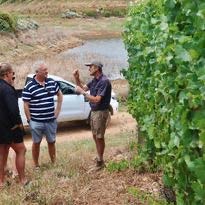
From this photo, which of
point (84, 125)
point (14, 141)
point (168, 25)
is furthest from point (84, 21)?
point (168, 25)

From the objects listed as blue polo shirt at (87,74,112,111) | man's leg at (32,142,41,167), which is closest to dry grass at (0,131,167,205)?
man's leg at (32,142,41,167)

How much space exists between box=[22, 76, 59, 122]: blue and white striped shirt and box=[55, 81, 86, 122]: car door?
5.49 meters

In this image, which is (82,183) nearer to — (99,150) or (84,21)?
(99,150)

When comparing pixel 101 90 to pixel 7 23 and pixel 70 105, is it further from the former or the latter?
pixel 7 23

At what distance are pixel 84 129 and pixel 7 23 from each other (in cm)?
2422

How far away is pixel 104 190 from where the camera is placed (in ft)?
23.5

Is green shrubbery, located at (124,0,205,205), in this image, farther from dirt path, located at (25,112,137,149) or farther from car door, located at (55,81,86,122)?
car door, located at (55,81,86,122)

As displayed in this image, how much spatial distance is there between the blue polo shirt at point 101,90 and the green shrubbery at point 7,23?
29418 millimetres

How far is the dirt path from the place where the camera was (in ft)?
46.5

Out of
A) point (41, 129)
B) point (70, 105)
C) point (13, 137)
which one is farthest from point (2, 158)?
point (70, 105)

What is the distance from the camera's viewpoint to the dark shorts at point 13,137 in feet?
26.2

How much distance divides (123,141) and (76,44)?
30266 mm

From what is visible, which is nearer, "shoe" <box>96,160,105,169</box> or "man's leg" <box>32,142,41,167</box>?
"shoe" <box>96,160,105,169</box>

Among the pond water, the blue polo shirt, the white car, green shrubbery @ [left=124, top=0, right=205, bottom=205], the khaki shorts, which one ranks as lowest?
the pond water
